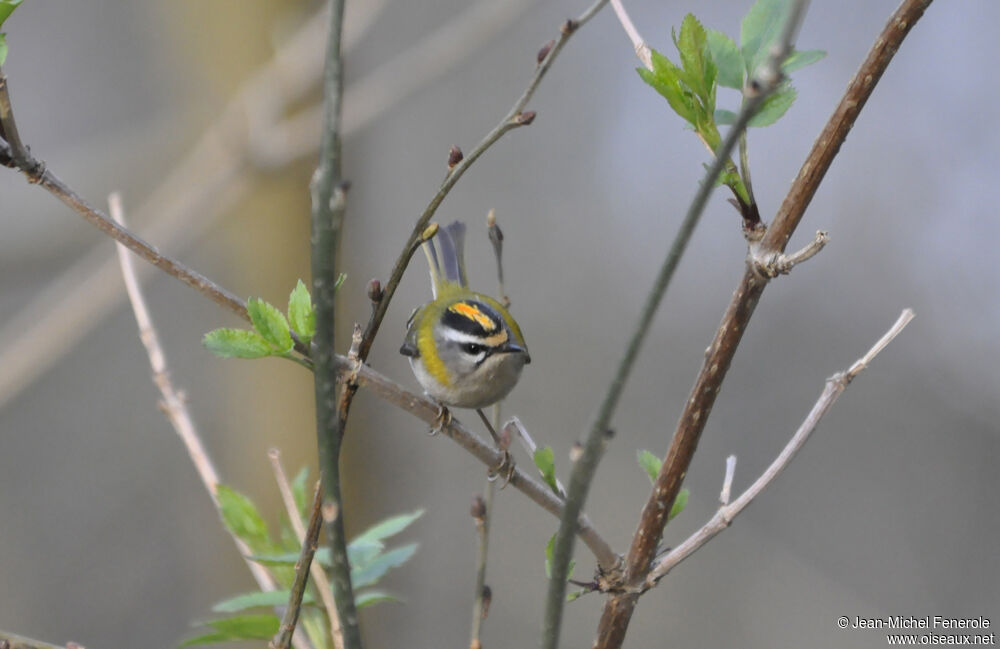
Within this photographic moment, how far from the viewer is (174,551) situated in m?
3.36

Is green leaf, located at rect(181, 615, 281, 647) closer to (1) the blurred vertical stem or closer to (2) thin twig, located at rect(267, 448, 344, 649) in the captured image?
(2) thin twig, located at rect(267, 448, 344, 649)

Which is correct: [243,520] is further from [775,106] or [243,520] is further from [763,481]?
[775,106]

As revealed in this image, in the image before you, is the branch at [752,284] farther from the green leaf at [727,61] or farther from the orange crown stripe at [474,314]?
the orange crown stripe at [474,314]

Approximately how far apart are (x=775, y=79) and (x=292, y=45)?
257cm

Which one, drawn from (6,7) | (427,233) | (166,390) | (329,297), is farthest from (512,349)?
(329,297)

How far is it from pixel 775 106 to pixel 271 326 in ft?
1.65

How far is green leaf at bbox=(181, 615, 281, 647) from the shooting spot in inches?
32.1

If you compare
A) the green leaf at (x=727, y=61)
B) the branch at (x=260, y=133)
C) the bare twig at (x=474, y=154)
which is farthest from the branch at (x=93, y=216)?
the branch at (x=260, y=133)

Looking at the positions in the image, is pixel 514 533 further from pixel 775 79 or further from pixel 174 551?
pixel 775 79

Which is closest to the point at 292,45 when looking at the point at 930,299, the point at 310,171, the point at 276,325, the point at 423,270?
the point at 310,171

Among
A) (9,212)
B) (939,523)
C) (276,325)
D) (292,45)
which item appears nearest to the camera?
(276,325)

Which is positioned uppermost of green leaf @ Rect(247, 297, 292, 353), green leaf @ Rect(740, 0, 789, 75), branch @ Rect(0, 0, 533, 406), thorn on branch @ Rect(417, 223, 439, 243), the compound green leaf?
branch @ Rect(0, 0, 533, 406)

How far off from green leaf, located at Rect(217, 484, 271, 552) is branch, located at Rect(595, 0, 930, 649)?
388 mm

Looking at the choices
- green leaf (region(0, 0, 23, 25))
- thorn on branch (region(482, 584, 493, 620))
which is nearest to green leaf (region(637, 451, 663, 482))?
thorn on branch (region(482, 584, 493, 620))
